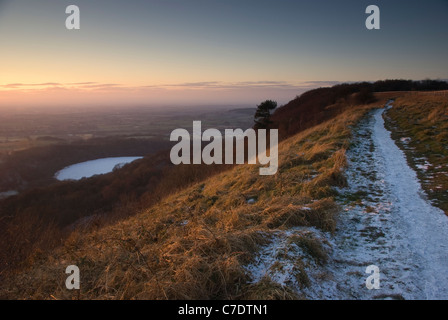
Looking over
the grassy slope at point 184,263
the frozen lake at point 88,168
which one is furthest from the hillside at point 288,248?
the frozen lake at point 88,168

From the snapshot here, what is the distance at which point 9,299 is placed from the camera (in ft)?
10.1

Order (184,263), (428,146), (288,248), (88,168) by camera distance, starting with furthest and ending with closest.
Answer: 1. (88,168)
2. (428,146)
3. (288,248)
4. (184,263)

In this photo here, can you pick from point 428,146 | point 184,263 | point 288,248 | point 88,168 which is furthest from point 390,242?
point 88,168

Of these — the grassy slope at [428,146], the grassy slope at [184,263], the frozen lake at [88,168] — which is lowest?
the frozen lake at [88,168]

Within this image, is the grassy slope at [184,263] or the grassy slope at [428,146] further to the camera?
the grassy slope at [428,146]

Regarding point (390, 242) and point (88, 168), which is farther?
point (88, 168)

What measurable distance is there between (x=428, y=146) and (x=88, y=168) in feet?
204

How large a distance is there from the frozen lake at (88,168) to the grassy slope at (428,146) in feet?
160

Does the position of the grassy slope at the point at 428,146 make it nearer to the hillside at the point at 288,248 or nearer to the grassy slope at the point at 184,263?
the hillside at the point at 288,248

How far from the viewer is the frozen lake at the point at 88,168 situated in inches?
1928

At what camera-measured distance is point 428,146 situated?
29.4 ft

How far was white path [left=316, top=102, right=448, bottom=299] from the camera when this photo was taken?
2.86 meters

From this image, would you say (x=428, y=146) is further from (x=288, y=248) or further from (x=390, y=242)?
(x=288, y=248)
